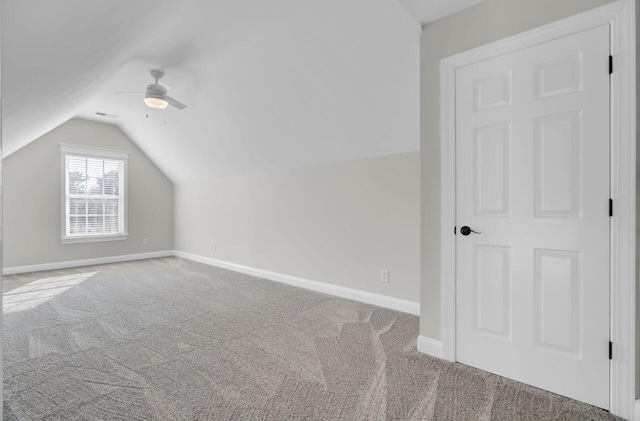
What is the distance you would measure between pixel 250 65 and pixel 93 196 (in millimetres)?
4658

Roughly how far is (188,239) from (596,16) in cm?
682

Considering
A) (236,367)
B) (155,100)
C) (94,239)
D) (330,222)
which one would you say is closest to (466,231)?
(236,367)

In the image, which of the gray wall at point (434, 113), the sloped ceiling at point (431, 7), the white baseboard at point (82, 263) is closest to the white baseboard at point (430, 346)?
the gray wall at point (434, 113)

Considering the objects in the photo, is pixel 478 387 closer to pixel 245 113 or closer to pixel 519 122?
pixel 519 122

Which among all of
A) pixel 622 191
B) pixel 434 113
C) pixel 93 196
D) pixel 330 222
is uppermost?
pixel 434 113

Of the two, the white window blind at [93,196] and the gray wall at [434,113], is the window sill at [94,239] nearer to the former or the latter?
the white window blind at [93,196]

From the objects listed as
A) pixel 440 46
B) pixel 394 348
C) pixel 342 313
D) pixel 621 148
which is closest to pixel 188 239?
pixel 342 313


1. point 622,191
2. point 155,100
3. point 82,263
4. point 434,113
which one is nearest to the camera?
point 622,191

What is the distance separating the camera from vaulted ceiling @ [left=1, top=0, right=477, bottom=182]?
2090 millimetres

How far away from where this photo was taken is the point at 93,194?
633 cm

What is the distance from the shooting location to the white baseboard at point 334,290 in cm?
354

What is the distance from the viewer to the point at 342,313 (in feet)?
11.4

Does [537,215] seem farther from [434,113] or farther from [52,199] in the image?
[52,199]

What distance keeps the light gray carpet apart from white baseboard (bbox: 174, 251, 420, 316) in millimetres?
145
